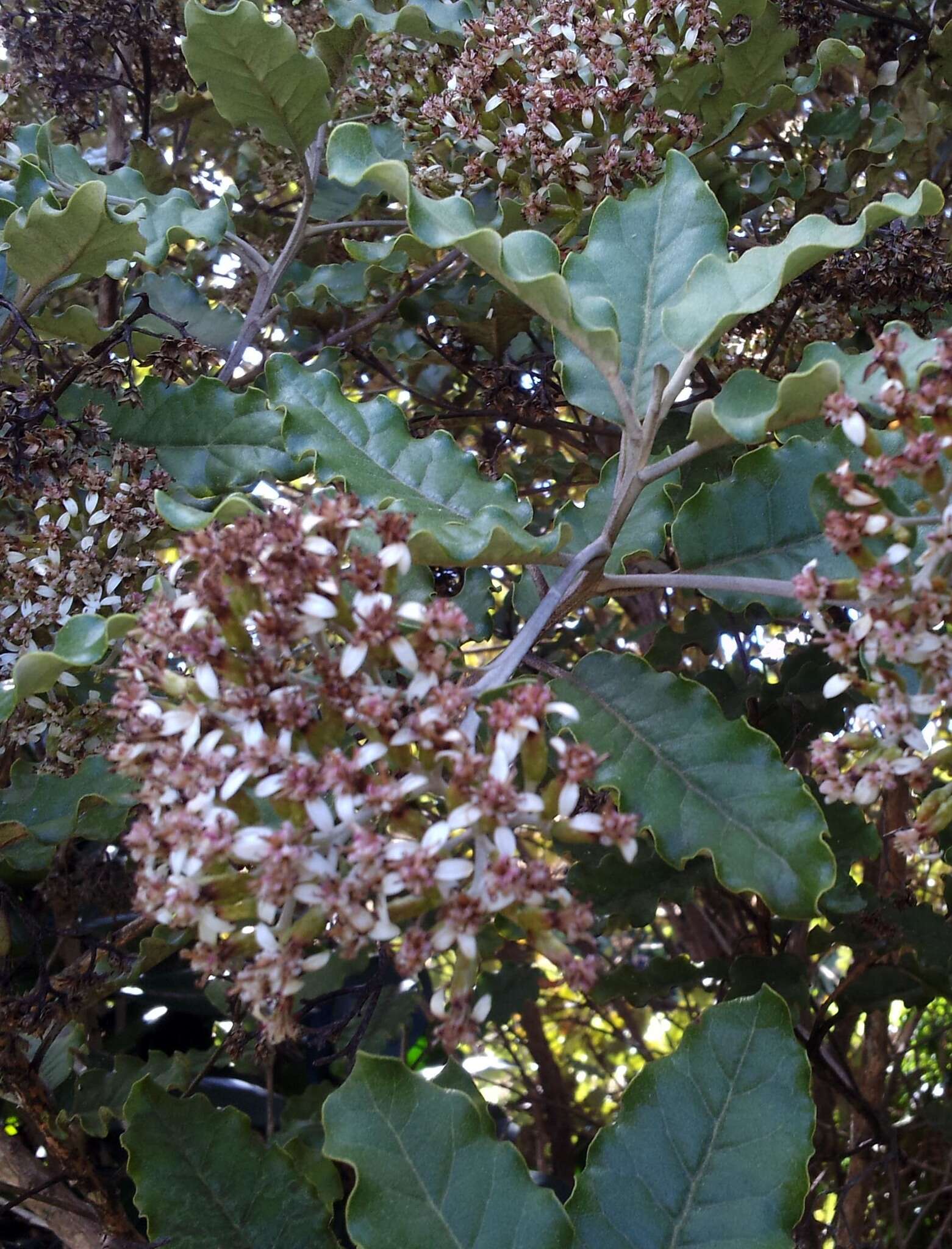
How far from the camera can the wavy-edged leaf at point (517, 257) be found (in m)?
0.74

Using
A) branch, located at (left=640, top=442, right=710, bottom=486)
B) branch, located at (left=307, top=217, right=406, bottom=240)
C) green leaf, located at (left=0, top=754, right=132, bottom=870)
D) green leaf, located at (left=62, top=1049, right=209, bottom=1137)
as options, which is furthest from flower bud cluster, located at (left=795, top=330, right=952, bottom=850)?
green leaf, located at (left=62, top=1049, right=209, bottom=1137)

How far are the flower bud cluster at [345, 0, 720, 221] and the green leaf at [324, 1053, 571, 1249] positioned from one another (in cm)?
80

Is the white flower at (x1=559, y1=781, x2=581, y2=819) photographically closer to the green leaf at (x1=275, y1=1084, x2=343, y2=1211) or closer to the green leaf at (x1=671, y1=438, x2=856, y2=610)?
the green leaf at (x1=671, y1=438, x2=856, y2=610)

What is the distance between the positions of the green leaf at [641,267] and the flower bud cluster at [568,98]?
17 centimetres

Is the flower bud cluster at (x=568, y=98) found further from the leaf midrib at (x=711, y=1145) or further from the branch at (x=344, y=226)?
the leaf midrib at (x=711, y=1145)

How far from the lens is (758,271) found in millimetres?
752

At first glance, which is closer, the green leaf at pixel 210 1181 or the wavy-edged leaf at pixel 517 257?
the wavy-edged leaf at pixel 517 257

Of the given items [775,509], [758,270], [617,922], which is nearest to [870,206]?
[758,270]

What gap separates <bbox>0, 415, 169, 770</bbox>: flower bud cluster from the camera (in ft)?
3.20

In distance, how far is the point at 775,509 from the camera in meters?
0.89

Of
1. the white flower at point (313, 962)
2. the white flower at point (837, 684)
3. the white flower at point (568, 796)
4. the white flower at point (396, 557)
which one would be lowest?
the white flower at point (313, 962)

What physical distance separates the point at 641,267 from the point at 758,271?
183mm

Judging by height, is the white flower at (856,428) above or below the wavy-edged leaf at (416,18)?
below

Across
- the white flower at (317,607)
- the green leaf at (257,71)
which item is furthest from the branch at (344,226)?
the white flower at (317,607)
